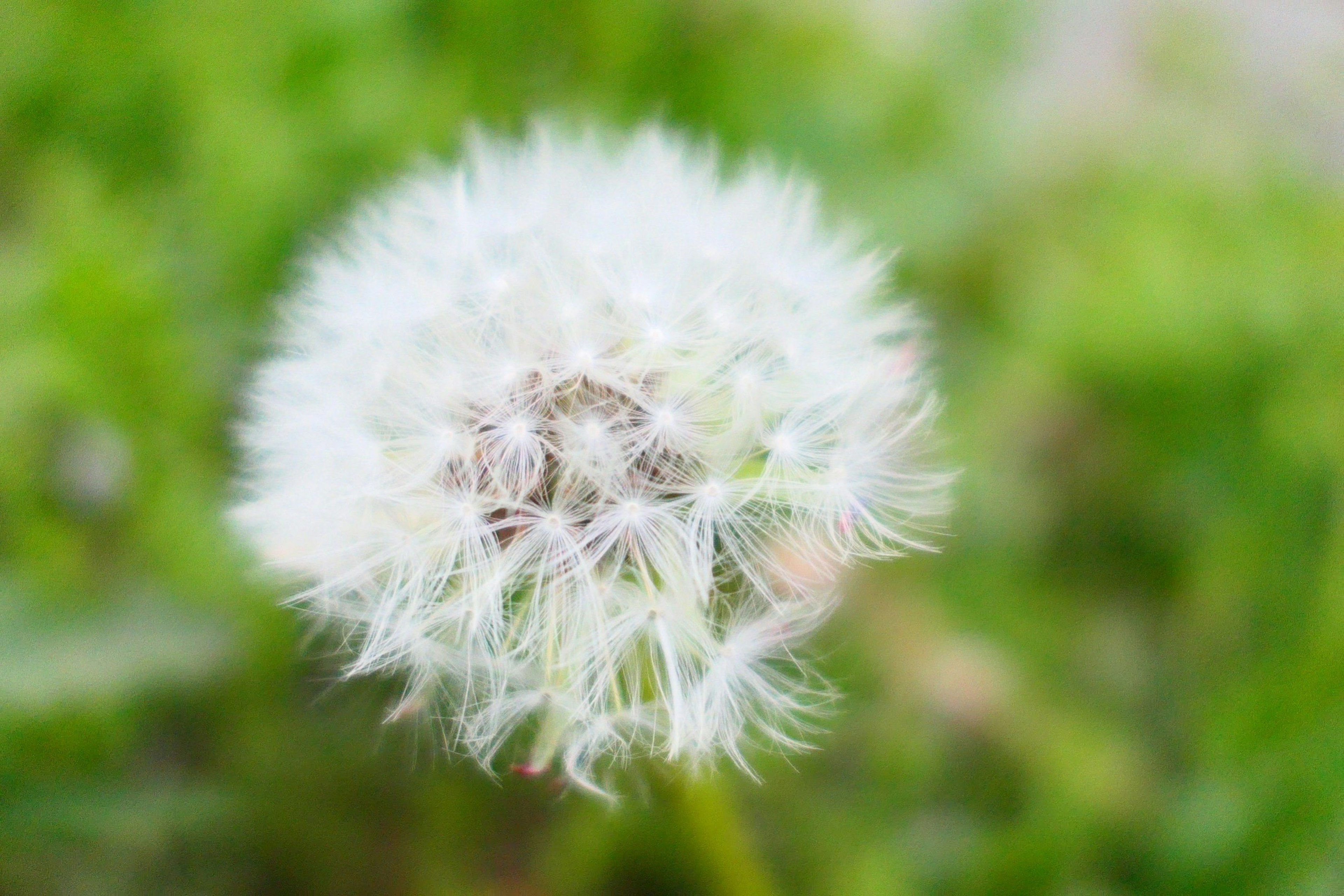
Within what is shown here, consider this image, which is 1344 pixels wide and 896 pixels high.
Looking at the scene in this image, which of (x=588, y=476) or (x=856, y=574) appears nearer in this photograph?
(x=588, y=476)

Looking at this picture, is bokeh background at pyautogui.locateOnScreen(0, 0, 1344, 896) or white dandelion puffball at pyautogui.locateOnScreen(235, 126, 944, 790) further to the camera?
bokeh background at pyautogui.locateOnScreen(0, 0, 1344, 896)

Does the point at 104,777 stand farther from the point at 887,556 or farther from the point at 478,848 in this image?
the point at 887,556

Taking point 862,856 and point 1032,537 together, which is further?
point 1032,537

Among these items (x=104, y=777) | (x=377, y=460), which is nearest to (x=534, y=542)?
(x=377, y=460)

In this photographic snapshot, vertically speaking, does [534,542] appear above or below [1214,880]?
below

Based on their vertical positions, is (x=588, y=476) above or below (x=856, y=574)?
below
